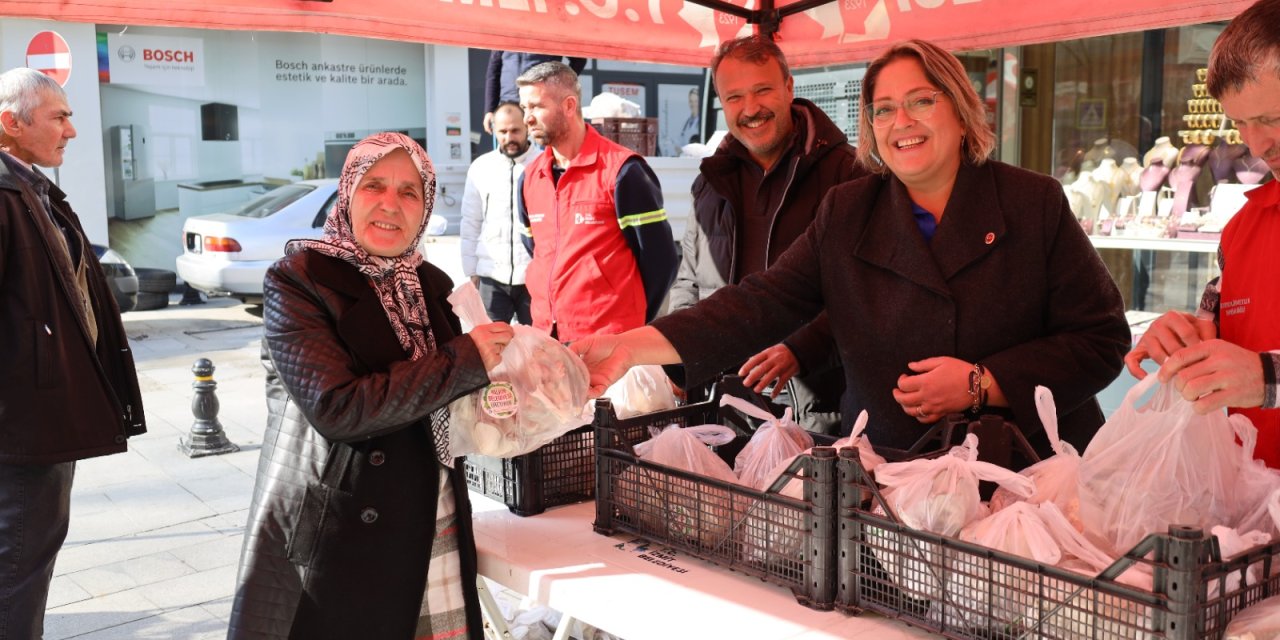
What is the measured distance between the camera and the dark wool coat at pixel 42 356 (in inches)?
122

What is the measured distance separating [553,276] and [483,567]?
2740mm

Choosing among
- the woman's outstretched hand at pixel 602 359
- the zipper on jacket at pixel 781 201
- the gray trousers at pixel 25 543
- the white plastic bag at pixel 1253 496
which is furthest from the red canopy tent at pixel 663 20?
the white plastic bag at pixel 1253 496

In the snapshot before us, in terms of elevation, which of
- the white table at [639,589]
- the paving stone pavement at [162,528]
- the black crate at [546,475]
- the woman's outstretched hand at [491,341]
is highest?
the woman's outstretched hand at [491,341]

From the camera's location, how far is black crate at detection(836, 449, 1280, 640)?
138 centimetres

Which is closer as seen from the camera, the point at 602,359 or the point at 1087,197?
the point at 602,359

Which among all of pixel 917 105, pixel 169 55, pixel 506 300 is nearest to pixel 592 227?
pixel 506 300

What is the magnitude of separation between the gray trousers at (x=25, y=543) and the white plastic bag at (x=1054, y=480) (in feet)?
8.76

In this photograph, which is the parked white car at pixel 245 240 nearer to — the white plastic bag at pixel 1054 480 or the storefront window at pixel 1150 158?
the storefront window at pixel 1150 158

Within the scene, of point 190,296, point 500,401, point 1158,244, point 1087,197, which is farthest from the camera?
point 190,296

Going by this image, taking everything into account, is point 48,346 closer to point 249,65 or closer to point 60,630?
point 60,630

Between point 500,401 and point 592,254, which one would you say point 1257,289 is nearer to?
point 500,401

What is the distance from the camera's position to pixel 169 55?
13969 millimetres

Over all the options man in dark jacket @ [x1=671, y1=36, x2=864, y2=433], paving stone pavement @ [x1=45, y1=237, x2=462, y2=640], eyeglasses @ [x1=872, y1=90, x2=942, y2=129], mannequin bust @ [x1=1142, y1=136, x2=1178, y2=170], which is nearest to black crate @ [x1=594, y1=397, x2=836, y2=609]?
eyeglasses @ [x1=872, y1=90, x2=942, y2=129]

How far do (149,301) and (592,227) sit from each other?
9.95 metres
